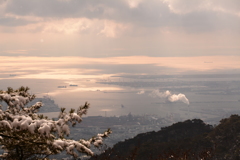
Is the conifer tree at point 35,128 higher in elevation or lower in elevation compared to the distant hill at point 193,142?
higher

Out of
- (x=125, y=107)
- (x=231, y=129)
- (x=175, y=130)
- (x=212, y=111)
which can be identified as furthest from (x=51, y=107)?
(x=231, y=129)

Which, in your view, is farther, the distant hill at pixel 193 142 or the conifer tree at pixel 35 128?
the distant hill at pixel 193 142

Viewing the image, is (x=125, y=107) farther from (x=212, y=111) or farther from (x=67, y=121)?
(x=67, y=121)

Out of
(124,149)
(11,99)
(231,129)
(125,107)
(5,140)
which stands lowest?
(125,107)

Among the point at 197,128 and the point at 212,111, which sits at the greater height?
the point at 197,128

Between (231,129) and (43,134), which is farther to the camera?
(231,129)

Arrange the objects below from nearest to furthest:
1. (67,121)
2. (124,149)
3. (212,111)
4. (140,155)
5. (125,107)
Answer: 1. (67,121)
2. (140,155)
3. (124,149)
4. (212,111)
5. (125,107)

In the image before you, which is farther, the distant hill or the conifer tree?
the distant hill

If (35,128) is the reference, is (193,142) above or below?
below

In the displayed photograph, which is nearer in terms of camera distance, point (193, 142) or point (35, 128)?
point (35, 128)

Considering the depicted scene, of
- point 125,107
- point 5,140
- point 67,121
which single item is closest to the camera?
point 67,121

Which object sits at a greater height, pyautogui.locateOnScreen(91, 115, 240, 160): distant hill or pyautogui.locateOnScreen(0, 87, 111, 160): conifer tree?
pyautogui.locateOnScreen(0, 87, 111, 160): conifer tree
